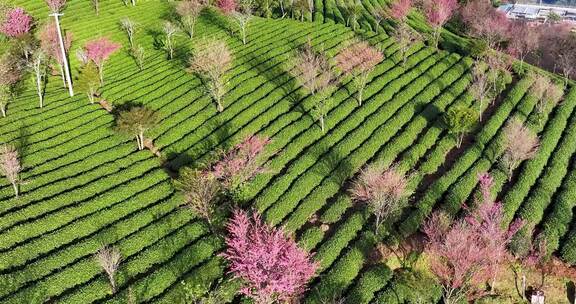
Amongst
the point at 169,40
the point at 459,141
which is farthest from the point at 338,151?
the point at 169,40

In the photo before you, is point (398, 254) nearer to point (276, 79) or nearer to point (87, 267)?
point (87, 267)

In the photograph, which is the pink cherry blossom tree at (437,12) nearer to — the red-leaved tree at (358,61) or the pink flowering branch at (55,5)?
the red-leaved tree at (358,61)

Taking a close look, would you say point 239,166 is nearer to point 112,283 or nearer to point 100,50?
point 112,283

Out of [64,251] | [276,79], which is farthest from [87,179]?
[276,79]

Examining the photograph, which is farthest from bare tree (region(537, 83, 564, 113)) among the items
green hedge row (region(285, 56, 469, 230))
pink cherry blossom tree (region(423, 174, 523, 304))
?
pink cherry blossom tree (region(423, 174, 523, 304))

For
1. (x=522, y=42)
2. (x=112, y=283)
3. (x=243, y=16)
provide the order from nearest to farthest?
(x=112, y=283)
(x=243, y=16)
(x=522, y=42)

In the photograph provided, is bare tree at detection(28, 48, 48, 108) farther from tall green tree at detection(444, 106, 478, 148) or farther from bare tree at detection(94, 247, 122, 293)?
tall green tree at detection(444, 106, 478, 148)
